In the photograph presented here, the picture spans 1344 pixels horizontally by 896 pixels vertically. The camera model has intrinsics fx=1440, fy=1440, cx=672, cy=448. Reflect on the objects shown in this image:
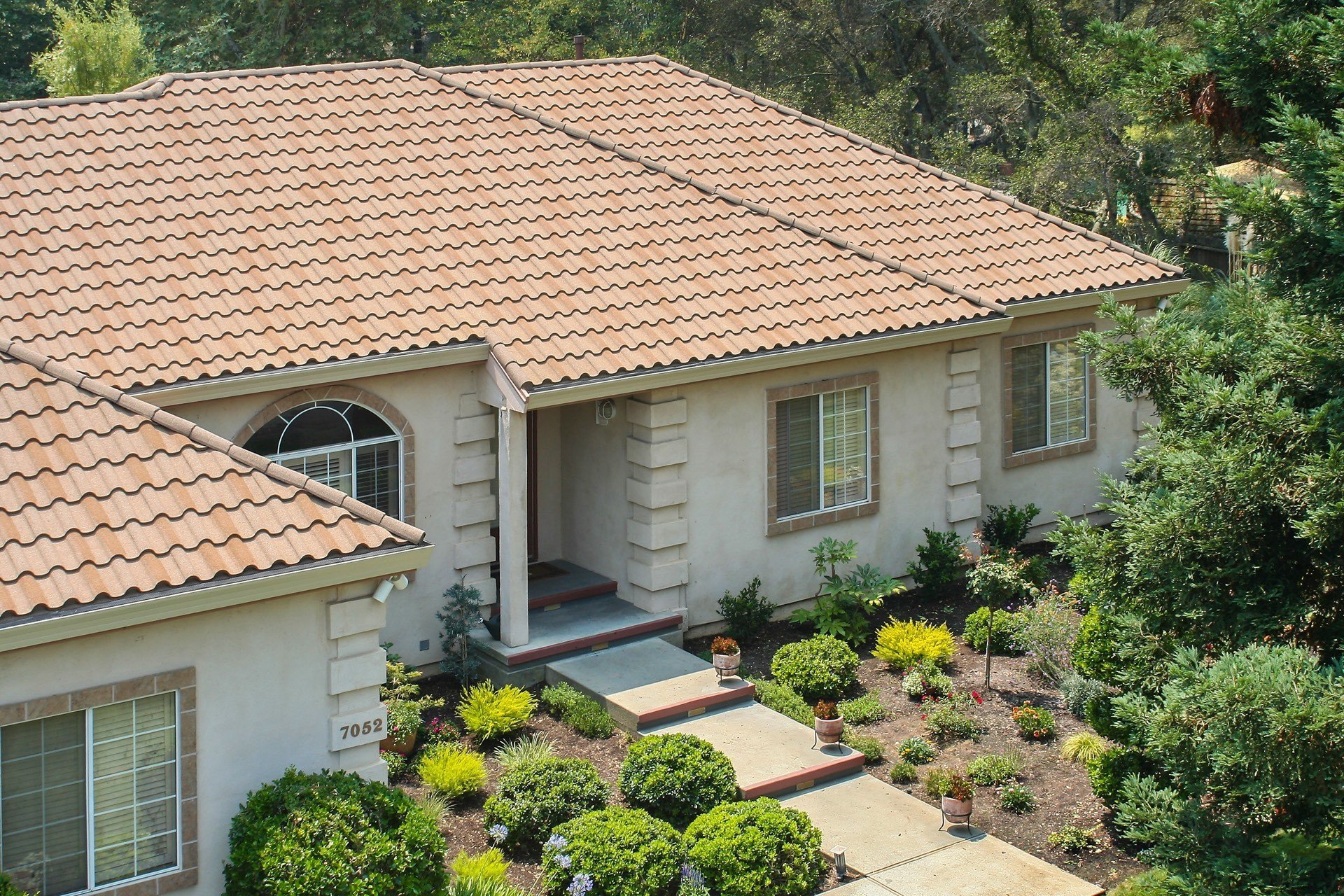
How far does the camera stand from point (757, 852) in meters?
10.6

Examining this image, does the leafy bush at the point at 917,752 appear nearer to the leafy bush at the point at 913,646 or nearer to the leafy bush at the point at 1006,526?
the leafy bush at the point at 913,646

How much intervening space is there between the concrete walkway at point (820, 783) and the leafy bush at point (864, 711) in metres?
0.72

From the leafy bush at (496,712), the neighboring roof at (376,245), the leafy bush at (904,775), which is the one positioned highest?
the neighboring roof at (376,245)

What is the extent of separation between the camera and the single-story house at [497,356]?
1052 cm

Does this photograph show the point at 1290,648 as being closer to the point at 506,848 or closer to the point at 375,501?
the point at 506,848

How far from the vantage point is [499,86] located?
19.4 metres

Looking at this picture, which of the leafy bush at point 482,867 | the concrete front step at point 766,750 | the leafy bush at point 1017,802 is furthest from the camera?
the concrete front step at point 766,750

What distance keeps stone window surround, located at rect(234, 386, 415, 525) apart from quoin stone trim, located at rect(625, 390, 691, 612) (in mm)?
2396


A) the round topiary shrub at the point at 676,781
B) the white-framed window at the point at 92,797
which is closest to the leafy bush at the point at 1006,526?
the round topiary shrub at the point at 676,781

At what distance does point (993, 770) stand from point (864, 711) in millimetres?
1575

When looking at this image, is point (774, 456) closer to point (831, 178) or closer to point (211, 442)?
point (831, 178)

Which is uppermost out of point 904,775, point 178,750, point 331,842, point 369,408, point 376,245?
point 376,245

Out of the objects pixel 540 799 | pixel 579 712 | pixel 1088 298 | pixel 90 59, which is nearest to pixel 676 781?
pixel 540 799

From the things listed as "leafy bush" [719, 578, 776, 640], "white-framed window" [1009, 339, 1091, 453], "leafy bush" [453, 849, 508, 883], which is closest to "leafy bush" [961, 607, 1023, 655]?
"leafy bush" [719, 578, 776, 640]
